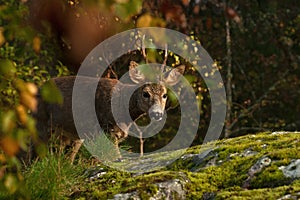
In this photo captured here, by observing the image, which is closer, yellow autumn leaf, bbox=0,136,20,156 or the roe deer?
yellow autumn leaf, bbox=0,136,20,156

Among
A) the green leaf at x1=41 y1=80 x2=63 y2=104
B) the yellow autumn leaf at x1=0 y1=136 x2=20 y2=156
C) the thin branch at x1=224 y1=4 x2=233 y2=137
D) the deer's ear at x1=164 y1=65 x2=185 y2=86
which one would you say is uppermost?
the green leaf at x1=41 y1=80 x2=63 y2=104

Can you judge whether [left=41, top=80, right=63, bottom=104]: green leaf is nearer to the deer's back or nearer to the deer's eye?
the deer's back

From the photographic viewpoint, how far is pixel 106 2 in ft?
8.73

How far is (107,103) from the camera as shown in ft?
29.5

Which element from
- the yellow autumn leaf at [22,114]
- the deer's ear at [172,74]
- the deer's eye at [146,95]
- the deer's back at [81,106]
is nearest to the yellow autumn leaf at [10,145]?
the yellow autumn leaf at [22,114]

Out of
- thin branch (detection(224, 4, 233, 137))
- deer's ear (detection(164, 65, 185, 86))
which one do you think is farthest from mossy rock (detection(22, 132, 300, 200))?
thin branch (detection(224, 4, 233, 137))

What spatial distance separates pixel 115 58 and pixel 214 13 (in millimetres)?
3949

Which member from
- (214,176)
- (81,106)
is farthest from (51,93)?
(81,106)

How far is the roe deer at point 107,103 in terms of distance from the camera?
8.79 metres

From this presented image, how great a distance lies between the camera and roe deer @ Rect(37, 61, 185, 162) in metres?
8.79

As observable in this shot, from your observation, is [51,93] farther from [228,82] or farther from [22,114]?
[228,82]

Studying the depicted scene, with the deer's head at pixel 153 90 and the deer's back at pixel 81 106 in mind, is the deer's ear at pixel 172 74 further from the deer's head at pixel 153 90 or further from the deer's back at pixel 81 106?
the deer's back at pixel 81 106

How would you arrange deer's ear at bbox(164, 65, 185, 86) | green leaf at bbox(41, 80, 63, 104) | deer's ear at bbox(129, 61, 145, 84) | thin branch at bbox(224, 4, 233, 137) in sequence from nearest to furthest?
1. green leaf at bbox(41, 80, 63, 104)
2. deer's ear at bbox(129, 61, 145, 84)
3. deer's ear at bbox(164, 65, 185, 86)
4. thin branch at bbox(224, 4, 233, 137)

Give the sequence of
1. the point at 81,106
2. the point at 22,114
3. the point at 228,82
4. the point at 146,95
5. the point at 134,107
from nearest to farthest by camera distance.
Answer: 1. the point at 22,114
2. the point at 146,95
3. the point at 134,107
4. the point at 81,106
5. the point at 228,82
